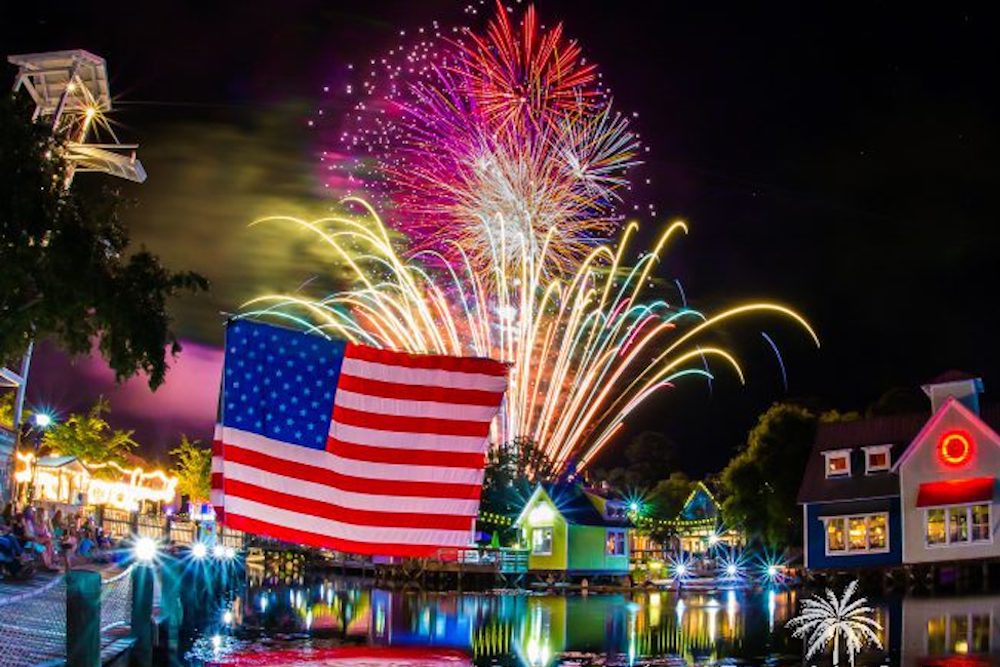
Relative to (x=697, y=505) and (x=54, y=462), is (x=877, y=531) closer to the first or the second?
(x=54, y=462)

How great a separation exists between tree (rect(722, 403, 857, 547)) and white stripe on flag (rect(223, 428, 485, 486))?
61736 mm

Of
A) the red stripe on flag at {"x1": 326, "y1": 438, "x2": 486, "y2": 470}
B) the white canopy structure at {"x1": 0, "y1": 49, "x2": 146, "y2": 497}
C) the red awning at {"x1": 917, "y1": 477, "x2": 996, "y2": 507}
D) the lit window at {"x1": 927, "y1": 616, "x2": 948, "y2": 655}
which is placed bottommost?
the lit window at {"x1": 927, "y1": 616, "x2": 948, "y2": 655}

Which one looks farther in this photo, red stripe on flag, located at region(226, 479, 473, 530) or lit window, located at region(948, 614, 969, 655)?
lit window, located at region(948, 614, 969, 655)

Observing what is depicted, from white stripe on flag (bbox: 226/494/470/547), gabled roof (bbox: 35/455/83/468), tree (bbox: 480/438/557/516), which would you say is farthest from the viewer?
tree (bbox: 480/438/557/516)

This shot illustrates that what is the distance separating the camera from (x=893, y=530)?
56.9 metres

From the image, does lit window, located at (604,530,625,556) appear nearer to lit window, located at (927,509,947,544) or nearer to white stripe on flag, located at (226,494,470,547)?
lit window, located at (927,509,947,544)

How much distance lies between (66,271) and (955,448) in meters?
44.2

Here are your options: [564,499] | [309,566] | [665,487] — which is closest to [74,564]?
[564,499]

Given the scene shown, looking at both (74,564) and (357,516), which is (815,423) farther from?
(357,516)

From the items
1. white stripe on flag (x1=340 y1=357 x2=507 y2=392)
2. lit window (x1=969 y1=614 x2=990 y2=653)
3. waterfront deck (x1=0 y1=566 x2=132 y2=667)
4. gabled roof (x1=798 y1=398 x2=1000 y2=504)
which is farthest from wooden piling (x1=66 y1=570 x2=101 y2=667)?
gabled roof (x1=798 y1=398 x2=1000 y2=504)

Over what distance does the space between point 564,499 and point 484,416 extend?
58.9 m

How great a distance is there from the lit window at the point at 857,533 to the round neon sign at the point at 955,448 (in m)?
4.89

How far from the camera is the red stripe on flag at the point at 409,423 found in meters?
9.54

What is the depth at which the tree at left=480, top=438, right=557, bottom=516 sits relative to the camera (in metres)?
72.0
